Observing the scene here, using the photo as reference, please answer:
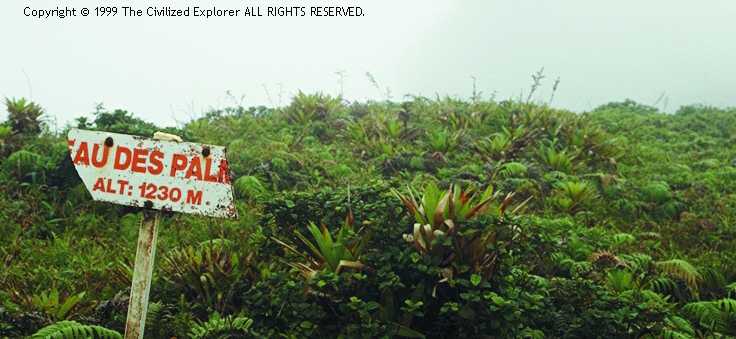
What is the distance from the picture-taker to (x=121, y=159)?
3.74m

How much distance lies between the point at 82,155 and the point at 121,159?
0.77ft

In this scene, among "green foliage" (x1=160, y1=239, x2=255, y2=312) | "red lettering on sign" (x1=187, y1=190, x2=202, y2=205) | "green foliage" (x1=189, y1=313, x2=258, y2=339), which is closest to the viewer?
"red lettering on sign" (x1=187, y1=190, x2=202, y2=205)

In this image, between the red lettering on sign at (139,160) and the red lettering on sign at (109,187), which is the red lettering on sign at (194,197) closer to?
the red lettering on sign at (139,160)

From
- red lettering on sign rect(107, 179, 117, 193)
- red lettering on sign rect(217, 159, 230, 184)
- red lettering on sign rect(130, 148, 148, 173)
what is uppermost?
red lettering on sign rect(130, 148, 148, 173)

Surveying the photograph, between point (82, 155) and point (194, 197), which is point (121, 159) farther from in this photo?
point (194, 197)

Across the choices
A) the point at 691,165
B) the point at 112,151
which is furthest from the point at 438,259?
the point at 691,165

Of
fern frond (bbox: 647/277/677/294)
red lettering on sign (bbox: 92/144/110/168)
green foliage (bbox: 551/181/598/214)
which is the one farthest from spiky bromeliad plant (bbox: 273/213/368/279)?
green foliage (bbox: 551/181/598/214)

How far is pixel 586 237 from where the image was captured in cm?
664

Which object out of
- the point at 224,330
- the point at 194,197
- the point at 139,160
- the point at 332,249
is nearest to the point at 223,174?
the point at 194,197

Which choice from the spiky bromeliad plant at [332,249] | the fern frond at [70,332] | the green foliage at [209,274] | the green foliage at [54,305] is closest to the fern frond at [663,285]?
the spiky bromeliad plant at [332,249]

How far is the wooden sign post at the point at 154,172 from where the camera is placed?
370cm

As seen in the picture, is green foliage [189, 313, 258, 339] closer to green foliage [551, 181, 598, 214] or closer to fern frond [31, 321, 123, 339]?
fern frond [31, 321, 123, 339]

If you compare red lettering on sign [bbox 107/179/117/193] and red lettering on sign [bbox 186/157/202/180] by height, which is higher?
red lettering on sign [bbox 186/157/202/180]

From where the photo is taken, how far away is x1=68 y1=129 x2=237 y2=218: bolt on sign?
12.1 feet
